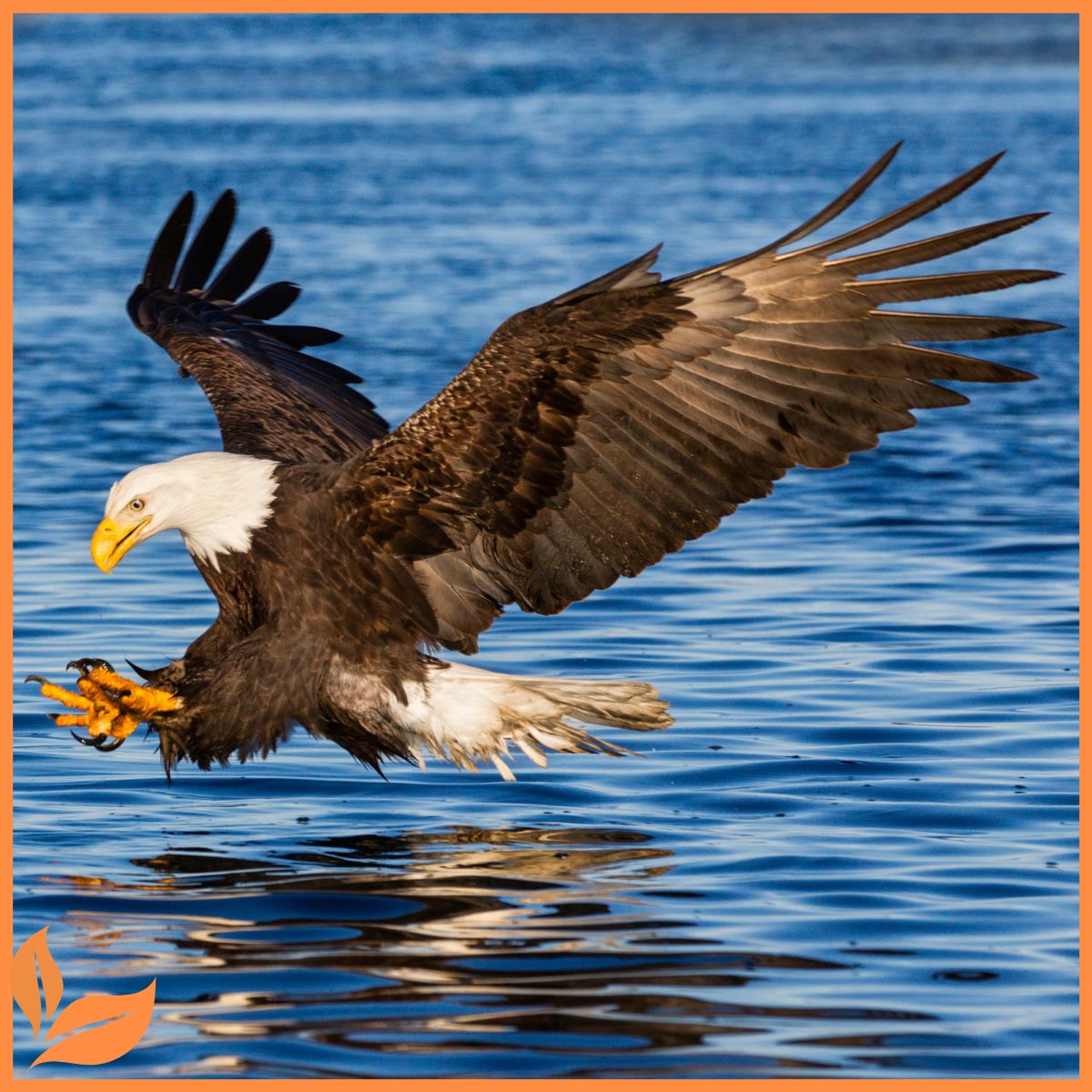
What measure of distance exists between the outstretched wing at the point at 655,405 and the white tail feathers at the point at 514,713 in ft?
1.01

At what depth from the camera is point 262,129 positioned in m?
24.7

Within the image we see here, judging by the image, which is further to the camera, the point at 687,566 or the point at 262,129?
the point at 262,129

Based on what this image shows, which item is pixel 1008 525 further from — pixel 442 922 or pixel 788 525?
pixel 442 922

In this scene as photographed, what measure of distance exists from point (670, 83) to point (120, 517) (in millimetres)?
24975

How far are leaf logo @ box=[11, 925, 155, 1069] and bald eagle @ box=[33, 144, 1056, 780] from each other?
1.38 meters

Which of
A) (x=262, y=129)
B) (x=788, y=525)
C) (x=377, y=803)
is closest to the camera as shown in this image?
(x=377, y=803)

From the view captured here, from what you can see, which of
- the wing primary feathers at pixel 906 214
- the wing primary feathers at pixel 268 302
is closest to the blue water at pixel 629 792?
the wing primary feathers at pixel 268 302

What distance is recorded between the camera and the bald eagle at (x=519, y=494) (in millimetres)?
5375

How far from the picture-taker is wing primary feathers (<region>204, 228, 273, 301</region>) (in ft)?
26.9

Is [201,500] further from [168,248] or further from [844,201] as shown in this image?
[168,248]

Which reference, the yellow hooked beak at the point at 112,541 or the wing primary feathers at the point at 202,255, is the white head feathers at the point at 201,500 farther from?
the wing primary feathers at the point at 202,255

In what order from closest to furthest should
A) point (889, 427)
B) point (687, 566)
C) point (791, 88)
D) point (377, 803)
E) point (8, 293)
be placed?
point (889, 427) < point (377, 803) < point (687, 566) < point (8, 293) < point (791, 88)

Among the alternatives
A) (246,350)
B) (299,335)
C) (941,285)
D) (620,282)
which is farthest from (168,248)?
(941,285)

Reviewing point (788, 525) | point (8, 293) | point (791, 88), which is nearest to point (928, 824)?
point (788, 525)
